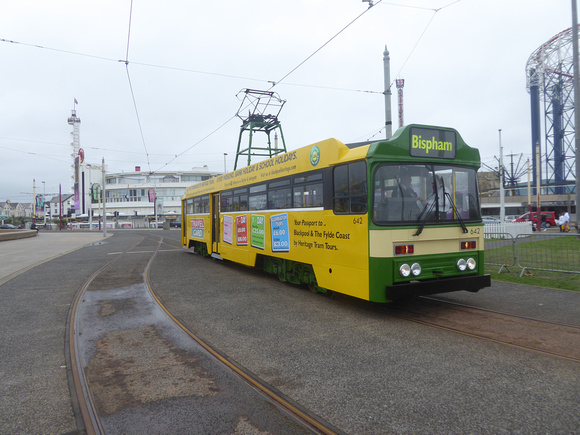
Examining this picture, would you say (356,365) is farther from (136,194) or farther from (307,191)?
(136,194)

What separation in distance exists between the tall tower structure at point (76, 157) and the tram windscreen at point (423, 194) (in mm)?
103862

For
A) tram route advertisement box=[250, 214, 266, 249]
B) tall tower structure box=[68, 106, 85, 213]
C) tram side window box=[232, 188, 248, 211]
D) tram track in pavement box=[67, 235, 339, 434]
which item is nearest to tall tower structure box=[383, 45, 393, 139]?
tram side window box=[232, 188, 248, 211]

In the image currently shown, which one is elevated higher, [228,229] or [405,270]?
[228,229]

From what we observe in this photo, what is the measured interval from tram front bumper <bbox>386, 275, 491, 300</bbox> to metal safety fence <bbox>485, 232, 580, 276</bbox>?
3.66 metres

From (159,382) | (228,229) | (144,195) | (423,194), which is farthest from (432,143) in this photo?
(144,195)

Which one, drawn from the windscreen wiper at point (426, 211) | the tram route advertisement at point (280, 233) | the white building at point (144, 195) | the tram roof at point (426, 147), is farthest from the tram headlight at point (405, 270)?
the white building at point (144, 195)

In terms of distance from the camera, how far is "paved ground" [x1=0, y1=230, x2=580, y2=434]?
3.13m

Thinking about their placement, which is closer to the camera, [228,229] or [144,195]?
[228,229]

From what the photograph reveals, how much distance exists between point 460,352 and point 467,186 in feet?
10.00

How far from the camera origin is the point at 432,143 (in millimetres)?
6211

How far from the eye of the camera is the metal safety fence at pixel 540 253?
880 centimetres

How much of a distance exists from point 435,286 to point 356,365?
2.29 m

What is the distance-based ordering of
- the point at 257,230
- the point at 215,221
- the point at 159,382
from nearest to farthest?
the point at 159,382 < the point at 257,230 < the point at 215,221

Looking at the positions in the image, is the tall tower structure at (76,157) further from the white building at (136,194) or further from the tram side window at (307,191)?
the tram side window at (307,191)
